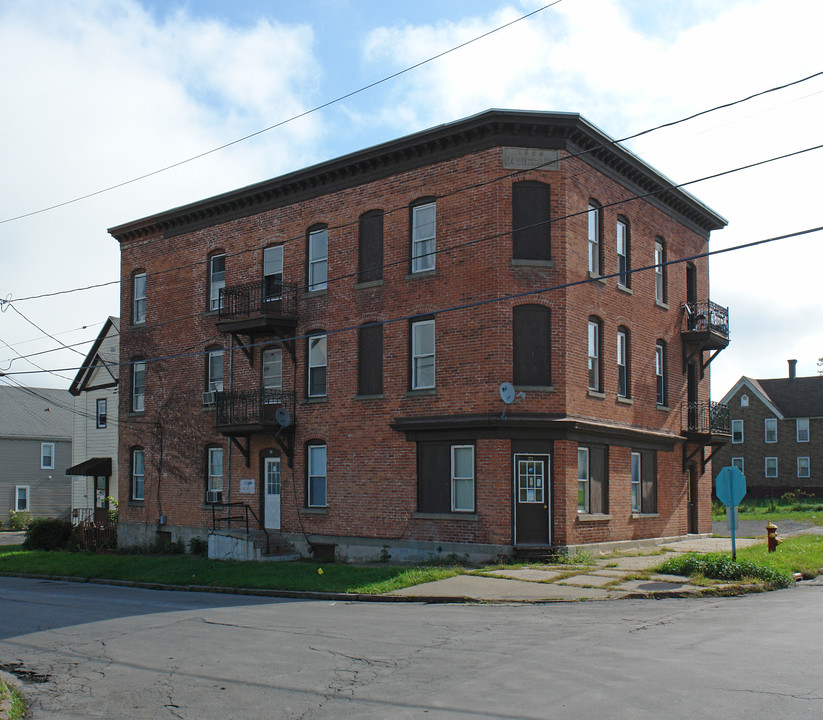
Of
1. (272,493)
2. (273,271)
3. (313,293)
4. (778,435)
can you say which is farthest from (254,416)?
(778,435)

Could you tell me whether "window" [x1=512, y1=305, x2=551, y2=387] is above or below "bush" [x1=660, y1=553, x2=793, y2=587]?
→ above

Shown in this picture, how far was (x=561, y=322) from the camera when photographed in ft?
73.8

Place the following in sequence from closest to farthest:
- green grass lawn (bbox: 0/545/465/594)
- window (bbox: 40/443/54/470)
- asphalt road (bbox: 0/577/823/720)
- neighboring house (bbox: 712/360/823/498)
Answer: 1. asphalt road (bbox: 0/577/823/720)
2. green grass lawn (bbox: 0/545/465/594)
3. window (bbox: 40/443/54/470)
4. neighboring house (bbox: 712/360/823/498)

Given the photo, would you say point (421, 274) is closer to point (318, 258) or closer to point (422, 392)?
point (422, 392)

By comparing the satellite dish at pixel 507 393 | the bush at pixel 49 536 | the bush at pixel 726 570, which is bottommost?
the bush at pixel 49 536

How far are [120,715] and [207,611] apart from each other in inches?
294

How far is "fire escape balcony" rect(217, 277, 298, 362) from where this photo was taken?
26.5 m

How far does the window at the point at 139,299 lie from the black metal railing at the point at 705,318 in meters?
19.4

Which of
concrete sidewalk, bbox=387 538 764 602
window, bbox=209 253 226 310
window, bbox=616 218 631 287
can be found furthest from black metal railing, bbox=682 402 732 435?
window, bbox=209 253 226 310

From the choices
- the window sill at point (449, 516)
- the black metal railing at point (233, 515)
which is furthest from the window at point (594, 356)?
the black metal railing at point (233, 515)

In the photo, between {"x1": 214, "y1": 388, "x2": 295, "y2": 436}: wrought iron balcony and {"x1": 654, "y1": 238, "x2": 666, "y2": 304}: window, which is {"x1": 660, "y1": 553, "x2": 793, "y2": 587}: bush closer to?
{"x1": 654, "y1": 238, "x2": 666, "y2": 304}: window

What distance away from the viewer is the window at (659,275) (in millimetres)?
28000

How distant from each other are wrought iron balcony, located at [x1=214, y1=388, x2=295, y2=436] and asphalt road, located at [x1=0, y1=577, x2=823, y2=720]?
10475 mm

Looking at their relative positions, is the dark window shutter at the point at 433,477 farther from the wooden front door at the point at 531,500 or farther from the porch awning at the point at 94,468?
the porch awning at the point at 94,468
